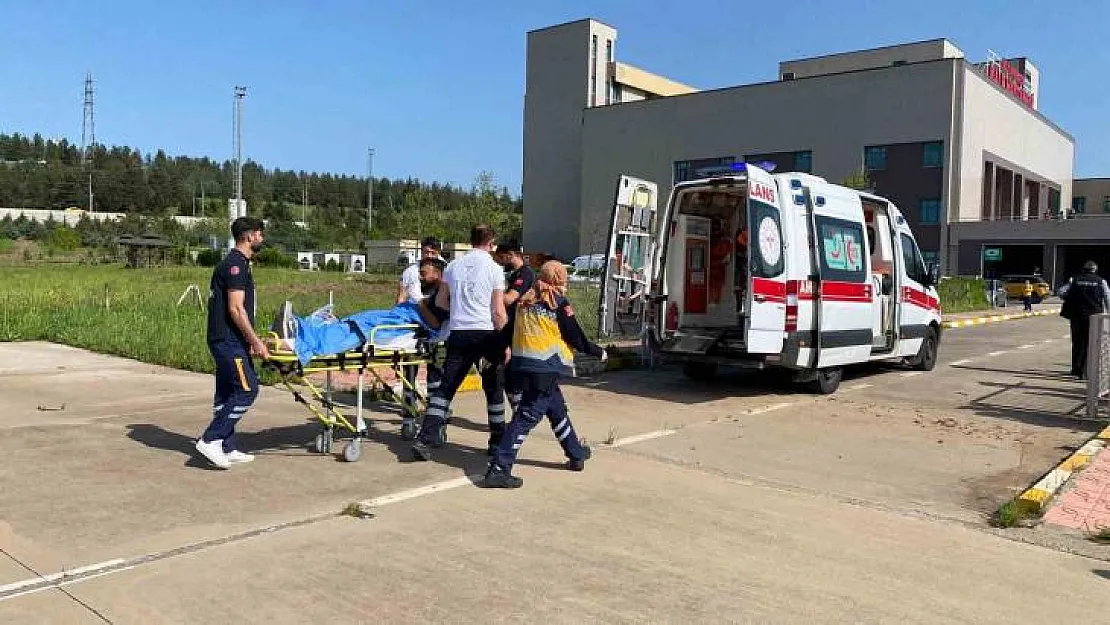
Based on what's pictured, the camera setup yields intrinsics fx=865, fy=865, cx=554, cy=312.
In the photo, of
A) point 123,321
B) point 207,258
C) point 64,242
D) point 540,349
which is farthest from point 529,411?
point 64,242

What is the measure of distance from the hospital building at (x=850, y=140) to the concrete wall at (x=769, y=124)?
4.2 inches

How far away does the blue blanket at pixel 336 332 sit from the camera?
22.4 feet

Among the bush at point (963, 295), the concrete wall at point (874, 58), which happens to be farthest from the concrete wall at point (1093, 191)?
the bush at point (963, 295)

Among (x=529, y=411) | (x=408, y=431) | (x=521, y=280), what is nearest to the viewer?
(x=529, y=411)

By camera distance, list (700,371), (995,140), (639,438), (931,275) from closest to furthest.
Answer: (639,438) < (700,371) < (931,275) < (995,140)

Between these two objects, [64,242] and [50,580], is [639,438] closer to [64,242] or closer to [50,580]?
[50,580]

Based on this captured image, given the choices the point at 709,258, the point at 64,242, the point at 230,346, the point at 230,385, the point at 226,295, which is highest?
the point at 64,242

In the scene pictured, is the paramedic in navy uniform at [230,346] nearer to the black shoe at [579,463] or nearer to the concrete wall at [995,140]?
the black shoe at [579,463]

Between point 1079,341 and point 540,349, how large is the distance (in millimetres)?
10779

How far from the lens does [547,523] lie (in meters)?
5.62

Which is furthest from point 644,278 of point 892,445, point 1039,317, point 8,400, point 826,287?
point 1039,317

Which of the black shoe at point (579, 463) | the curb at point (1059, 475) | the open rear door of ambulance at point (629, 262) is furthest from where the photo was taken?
the open rear door of ambulance at point (629, 262)

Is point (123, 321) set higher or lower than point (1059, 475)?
higher

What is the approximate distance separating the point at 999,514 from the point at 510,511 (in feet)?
11.4
